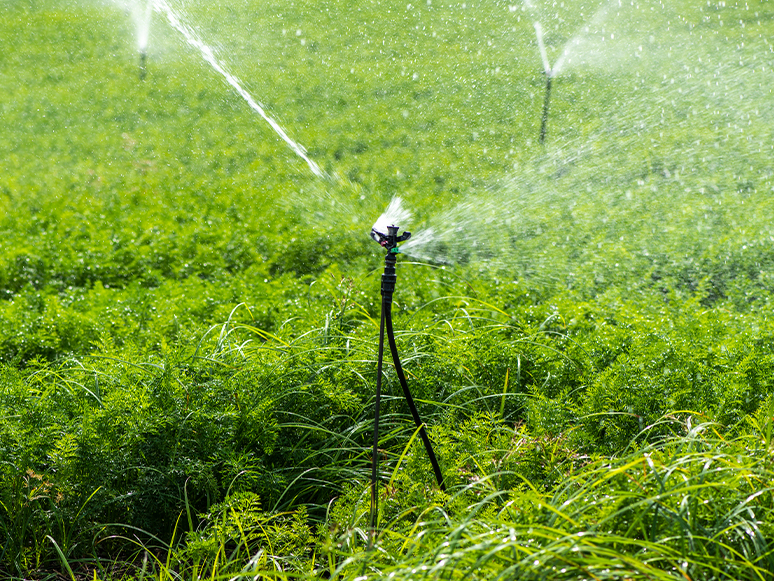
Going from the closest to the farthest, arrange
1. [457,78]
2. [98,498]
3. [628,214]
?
[98,498] < [628,214] < [457,78]

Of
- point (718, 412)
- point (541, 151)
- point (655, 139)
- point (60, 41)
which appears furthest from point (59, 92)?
point (718, 412)

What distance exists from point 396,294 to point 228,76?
10463 mm

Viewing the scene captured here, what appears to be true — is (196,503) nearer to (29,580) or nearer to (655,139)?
(29,580)

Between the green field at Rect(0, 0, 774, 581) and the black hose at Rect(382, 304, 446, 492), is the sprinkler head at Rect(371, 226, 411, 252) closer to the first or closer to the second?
the black hose at Rect(382, 304, 446, 492)

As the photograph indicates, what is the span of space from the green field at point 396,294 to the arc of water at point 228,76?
15 cm

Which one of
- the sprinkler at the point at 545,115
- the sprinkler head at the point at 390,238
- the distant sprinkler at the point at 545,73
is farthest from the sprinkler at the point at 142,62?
the sprinkler head at the point at 390,238

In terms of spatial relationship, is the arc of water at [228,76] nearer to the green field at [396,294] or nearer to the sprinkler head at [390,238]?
the green field at [396,294]

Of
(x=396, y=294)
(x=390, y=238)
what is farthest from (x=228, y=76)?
(x=390, y=238)

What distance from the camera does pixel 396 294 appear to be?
4.91 meters

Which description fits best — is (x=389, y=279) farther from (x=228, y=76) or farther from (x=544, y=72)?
(x=228, y=76)

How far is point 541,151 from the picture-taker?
9.49 metres

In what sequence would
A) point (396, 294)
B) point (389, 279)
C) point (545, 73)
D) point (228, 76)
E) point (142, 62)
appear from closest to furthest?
1. point (389, 279)
2. point (396, 294)
3. point (545, 73)
4. point (142, 62)
5. point (228, 76)

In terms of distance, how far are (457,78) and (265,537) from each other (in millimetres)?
10170

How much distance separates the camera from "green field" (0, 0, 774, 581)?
2330mm
